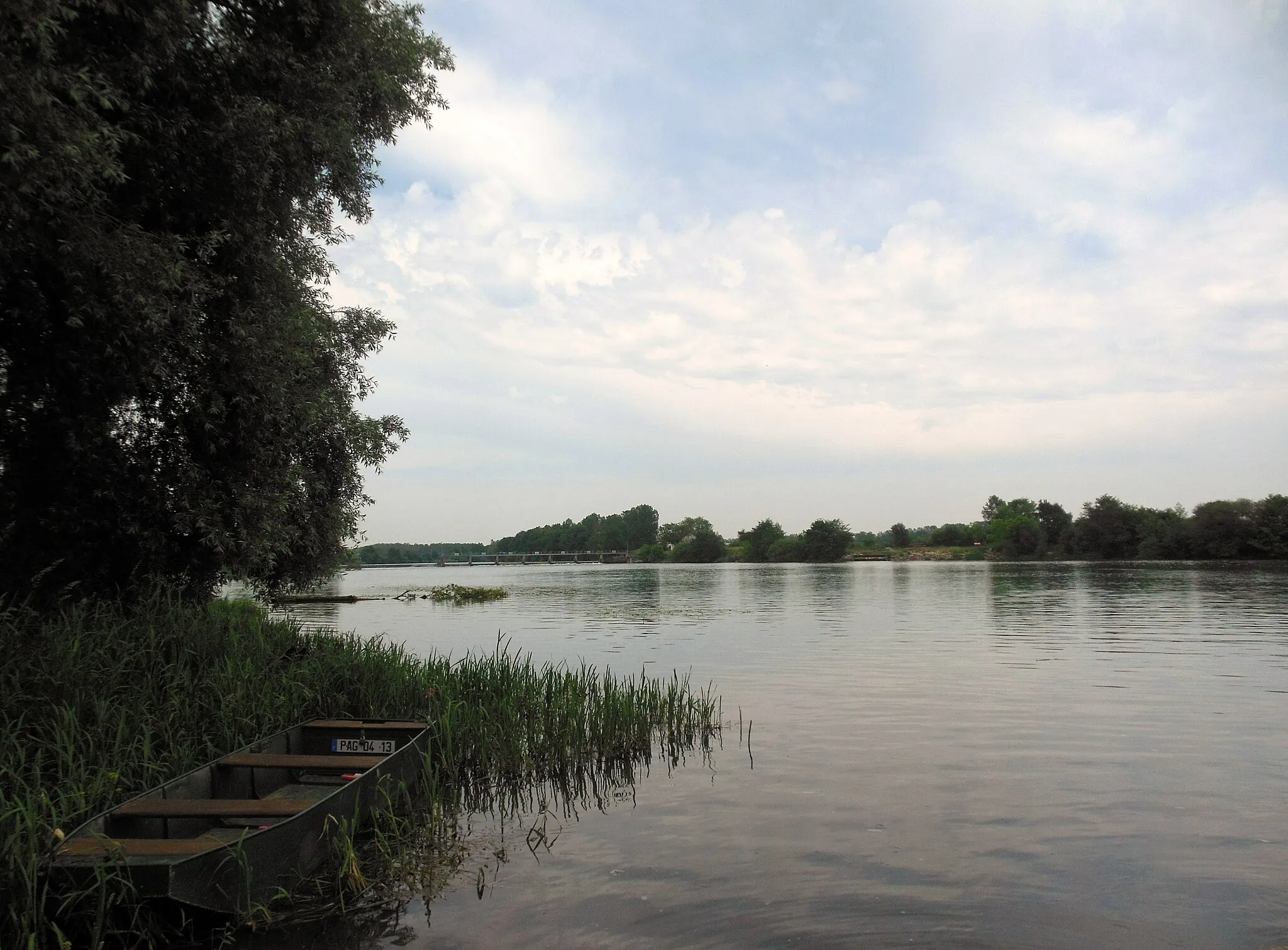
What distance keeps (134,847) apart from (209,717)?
14.6ft

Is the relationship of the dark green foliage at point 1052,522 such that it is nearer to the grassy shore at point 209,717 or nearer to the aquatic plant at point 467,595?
the aquatic plant at point 467,595

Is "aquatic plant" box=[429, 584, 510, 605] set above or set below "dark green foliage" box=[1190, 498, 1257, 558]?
below

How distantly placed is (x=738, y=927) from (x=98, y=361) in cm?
1130

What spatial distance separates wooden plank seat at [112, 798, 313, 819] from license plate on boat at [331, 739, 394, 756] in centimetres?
279

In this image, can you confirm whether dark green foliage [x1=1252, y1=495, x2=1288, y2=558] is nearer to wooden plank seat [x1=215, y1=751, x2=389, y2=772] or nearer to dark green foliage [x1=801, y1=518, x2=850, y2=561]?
dark green foliage [x1=801, y1=518, x2=850, y2=561]

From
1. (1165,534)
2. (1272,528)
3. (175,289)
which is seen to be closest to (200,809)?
Result: (175,289)

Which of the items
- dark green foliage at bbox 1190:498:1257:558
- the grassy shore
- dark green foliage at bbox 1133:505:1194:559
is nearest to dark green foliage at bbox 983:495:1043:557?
dark green foliage at bbox 1133:505:1194:559

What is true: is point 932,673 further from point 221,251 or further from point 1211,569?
point 1211,569

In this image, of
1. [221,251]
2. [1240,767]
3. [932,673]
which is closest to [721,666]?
[932,673]

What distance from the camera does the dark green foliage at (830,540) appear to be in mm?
195000

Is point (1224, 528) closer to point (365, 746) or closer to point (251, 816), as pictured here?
point (365, 746)

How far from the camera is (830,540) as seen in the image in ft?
642

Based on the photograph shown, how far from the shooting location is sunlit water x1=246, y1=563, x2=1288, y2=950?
7.14m

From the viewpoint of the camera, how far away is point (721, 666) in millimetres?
24312
